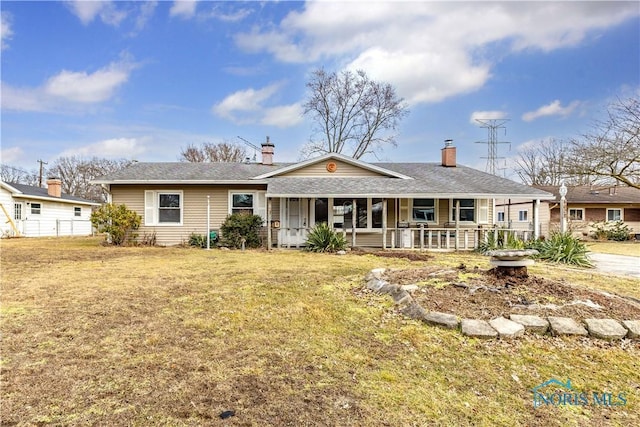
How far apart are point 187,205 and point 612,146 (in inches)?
690

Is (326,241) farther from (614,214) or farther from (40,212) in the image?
(614,214)

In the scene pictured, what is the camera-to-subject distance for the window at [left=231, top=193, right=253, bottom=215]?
14570 mm

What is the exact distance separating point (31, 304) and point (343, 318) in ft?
15.2

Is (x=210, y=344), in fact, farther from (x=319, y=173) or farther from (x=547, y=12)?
(x=547, y=12)

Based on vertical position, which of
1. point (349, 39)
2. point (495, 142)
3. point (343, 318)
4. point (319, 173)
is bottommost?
point (343, 318)

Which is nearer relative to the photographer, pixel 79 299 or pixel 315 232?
pixel 79 299

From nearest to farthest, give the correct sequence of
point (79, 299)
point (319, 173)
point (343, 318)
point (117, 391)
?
point (117, 391) → point (343, 318) → point (79, 299) → point (319, 173)

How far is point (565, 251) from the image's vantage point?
9.95m

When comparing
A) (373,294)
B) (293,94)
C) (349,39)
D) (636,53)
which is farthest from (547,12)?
(293,94)

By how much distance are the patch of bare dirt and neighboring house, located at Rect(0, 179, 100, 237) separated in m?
21.4

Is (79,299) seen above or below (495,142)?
below

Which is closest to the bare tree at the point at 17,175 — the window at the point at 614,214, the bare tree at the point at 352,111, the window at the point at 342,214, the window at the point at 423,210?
the bare tree at the point at 352,111

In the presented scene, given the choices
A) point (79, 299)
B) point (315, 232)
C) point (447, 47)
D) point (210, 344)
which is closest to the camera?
point (210, 344)

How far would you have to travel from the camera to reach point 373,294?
5625 mm
